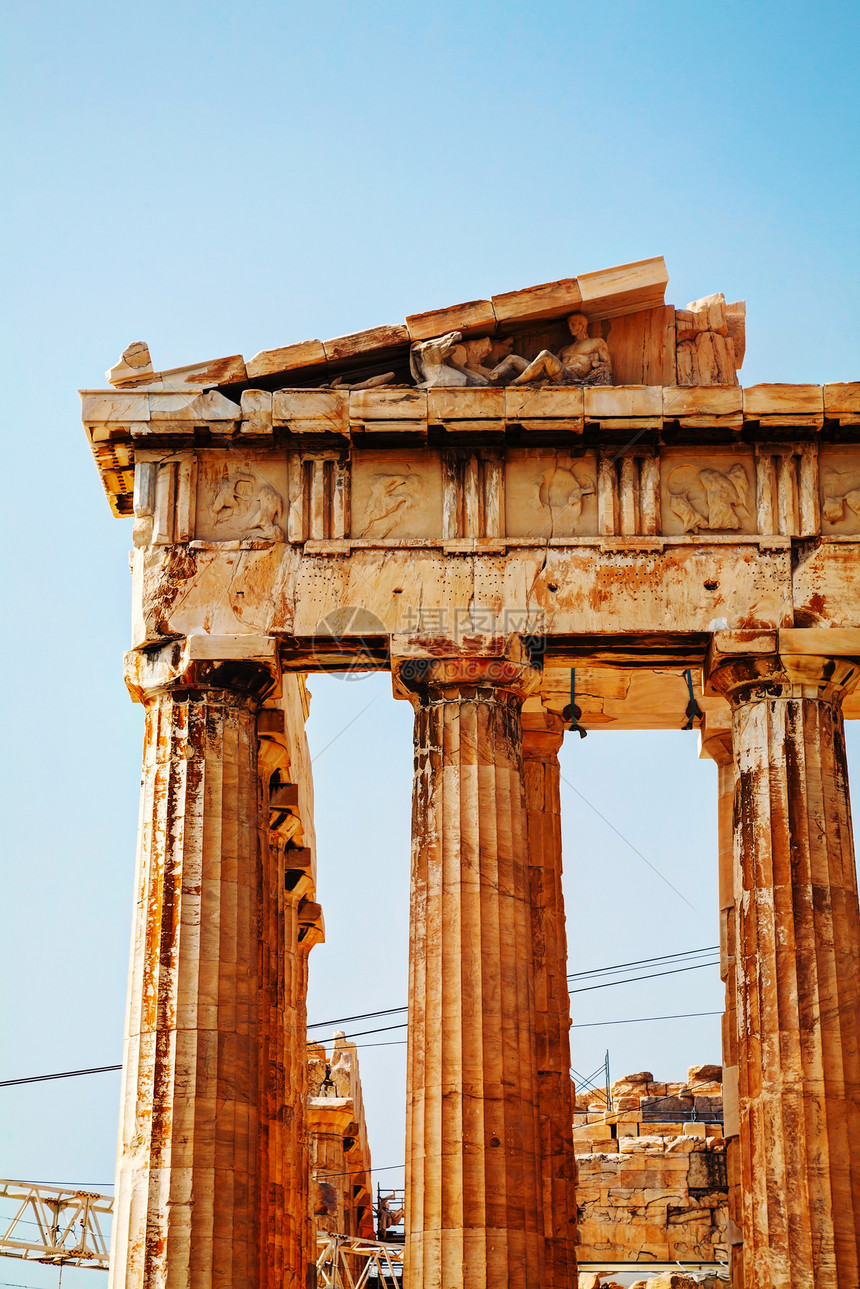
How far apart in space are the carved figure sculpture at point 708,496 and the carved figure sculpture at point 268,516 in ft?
15.4

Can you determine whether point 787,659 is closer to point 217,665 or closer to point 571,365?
point 571,365

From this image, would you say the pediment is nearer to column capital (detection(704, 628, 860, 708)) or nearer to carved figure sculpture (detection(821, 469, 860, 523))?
carved figure sculpture (detection(821, 469, 860, 523))

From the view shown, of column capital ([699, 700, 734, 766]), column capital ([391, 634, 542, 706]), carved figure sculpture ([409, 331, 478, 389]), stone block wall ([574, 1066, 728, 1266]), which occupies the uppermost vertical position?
carved figure sculpture ([409, 331, 478, 389])

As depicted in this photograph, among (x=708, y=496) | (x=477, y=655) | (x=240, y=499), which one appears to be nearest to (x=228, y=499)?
(x=240, y=499)

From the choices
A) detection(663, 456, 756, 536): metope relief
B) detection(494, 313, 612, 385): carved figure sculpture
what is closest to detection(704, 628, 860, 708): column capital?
detection(663, 456, 756, 536): metope relief

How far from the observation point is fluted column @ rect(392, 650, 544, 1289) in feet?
74.5

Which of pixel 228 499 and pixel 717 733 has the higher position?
pixel 228 499

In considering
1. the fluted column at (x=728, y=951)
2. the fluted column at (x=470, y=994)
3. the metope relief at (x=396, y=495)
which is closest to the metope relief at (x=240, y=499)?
the metope relief at (x=396, y=495)

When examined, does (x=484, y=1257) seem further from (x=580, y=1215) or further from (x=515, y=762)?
(x=580, y=1215)

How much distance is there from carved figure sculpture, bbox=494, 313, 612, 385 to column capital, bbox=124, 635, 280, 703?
4383mm

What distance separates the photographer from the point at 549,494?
25.5 metres

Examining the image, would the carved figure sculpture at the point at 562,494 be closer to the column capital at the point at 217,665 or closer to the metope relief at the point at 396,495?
the metope relief at the point at 396,495

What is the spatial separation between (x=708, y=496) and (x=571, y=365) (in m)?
A: 2.30

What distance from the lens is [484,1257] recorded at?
73.8 ft
